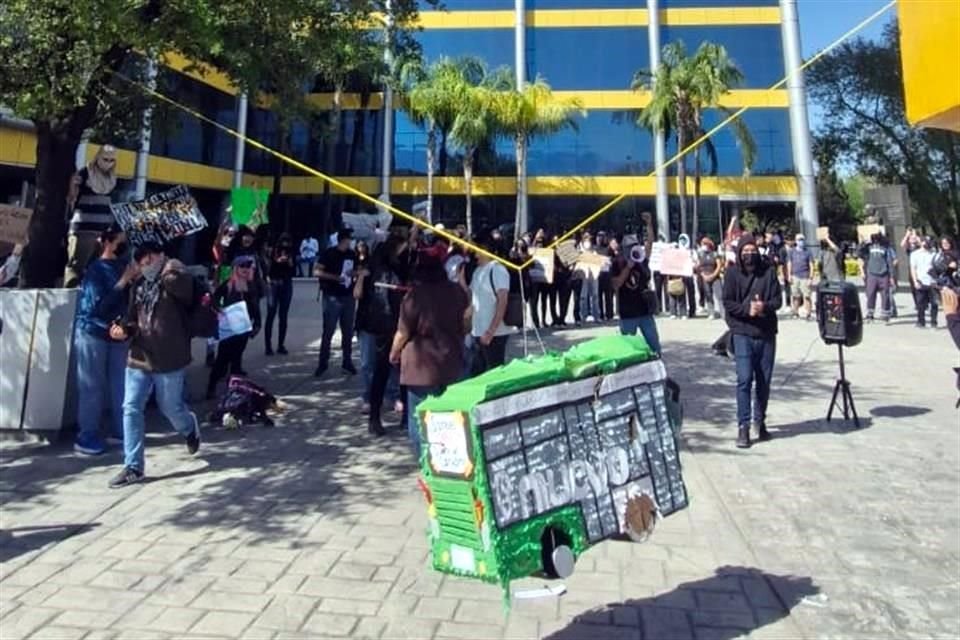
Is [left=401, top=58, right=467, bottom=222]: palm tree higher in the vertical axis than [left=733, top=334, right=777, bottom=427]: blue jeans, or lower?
higher

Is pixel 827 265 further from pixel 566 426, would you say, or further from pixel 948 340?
pixel 566 426

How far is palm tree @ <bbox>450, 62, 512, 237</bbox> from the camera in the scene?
28750 millimetres

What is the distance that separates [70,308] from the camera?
6.71 metres

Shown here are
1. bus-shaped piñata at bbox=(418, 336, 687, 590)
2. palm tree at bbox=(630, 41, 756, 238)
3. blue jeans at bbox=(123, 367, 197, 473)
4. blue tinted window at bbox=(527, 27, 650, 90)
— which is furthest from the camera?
blue tinted window at bbox=(527, 27, 650, 90)

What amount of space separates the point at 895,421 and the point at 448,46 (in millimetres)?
30665

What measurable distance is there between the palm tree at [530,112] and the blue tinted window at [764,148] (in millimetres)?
5161

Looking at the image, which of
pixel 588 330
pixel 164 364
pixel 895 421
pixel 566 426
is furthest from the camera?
pixel 588 330

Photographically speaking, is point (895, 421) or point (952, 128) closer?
point (952, 128)

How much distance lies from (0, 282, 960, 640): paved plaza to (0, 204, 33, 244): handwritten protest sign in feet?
7.31

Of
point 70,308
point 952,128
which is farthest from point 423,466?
point 70,308

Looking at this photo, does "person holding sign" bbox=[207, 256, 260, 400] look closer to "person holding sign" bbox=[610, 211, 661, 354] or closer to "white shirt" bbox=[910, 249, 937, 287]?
"person holding sign" bbox=[610, 211, 661, 354]

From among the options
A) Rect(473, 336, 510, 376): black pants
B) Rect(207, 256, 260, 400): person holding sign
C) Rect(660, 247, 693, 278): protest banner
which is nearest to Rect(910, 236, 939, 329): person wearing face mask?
Rect(660, 247, 693, 278): protest banner

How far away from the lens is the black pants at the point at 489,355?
711cm

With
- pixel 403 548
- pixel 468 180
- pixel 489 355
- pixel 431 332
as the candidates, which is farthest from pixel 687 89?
pixel 403 548
